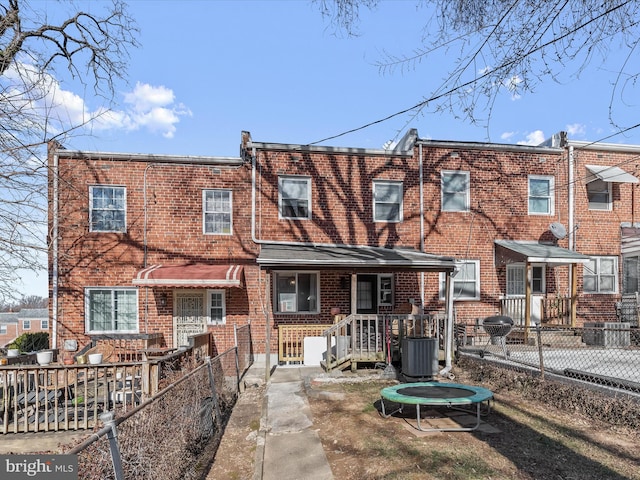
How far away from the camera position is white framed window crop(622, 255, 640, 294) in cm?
1441

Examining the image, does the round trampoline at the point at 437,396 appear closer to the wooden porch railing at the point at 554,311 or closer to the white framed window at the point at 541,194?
the wooden porch railing at the point at 554,311

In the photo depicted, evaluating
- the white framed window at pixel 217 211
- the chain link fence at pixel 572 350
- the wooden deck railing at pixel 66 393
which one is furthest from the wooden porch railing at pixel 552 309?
the wooden deck railing at pixel 66 393

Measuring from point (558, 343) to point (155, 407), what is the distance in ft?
40.3

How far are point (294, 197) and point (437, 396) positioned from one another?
8263 mm

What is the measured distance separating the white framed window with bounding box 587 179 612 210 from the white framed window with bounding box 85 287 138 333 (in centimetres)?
1557

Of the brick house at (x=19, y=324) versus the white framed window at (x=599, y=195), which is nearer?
the white framed window at (x=599, y=195)

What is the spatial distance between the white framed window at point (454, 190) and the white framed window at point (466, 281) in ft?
6.16

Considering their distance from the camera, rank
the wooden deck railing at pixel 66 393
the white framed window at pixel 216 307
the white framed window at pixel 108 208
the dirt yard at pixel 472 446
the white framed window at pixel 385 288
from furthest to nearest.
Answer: the white framed window at pixel 385 288
the white framed window at pixel 216 307
the white framed window at pixel 108 208
the wooden deck railing at pixel 66 393
the dirt yard at pixel 472 446

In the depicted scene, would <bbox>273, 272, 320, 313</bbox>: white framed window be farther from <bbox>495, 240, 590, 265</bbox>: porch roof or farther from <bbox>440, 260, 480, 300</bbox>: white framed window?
<bbox>495, 240, 590, 265</bbox>: porch roof

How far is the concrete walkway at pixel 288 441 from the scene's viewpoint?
499 cm

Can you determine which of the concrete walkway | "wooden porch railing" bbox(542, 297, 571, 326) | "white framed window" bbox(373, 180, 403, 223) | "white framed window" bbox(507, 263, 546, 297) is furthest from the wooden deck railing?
"wooden porch railing" bbox(542, 297, 571, 326)

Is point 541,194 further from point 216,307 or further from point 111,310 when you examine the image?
point 111,310

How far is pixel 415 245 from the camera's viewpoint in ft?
44.7

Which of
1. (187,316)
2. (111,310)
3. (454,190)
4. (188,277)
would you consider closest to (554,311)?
(454,190)
